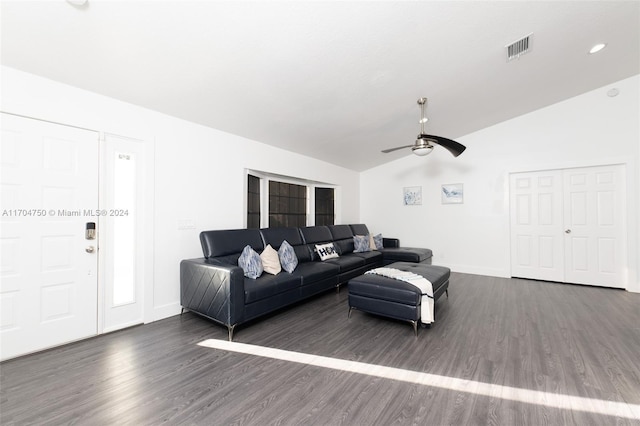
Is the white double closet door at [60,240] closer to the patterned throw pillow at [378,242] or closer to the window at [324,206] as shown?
the window at [324,206]

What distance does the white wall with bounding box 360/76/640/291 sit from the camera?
14.2 ft

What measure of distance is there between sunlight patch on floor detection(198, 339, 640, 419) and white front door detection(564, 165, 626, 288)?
396 centimetres

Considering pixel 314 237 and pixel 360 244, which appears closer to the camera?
pixel 314 237

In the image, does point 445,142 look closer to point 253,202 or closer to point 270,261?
point 270,261

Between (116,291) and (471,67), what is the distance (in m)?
4.85

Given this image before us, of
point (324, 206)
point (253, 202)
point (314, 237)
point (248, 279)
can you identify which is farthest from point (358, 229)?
point (248, 279)

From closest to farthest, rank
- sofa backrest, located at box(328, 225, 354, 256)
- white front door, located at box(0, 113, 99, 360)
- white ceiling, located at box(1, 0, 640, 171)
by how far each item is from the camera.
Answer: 1. white ceiling, located at box(1, 0, 640, 171)
2. white front door, located at box(0, 113, 99, 360)
3. sofa backrest, located at box(328, 225, 354, 256)

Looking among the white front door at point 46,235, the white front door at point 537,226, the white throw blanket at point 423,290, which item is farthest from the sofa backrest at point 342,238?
the white front door at point 46,235

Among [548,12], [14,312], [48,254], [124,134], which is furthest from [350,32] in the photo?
[14,312]

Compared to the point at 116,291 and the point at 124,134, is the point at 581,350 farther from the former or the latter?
the point at 124,134

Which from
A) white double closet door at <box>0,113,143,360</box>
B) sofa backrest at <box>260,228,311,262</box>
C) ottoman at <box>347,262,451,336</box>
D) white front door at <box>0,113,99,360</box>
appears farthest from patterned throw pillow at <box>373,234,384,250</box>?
white front door at <box>0,113,99,360</box>

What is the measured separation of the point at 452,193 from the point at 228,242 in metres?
4.81

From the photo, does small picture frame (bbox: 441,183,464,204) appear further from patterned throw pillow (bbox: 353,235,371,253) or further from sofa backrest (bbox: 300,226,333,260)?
sofa backrest (bbox: 300,226,333,260)

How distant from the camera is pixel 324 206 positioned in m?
6.36
